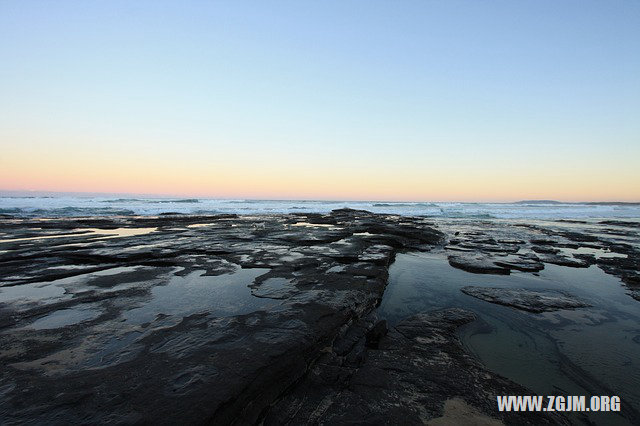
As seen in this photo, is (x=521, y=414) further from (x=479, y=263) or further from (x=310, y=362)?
(x=479, y=263)

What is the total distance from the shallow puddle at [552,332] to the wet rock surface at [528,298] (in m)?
0.19

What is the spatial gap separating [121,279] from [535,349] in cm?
759

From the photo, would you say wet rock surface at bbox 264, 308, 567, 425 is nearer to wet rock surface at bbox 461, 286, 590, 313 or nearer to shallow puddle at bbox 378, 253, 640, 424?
shallow puddle at bbox 378, 253, 640, 424

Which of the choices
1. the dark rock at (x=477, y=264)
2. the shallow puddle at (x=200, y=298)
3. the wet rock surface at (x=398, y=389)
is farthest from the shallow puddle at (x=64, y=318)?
the dark rock at (x=477, y=264)

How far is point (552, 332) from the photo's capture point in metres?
4.16

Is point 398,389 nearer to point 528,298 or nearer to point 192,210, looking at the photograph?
point 528,298

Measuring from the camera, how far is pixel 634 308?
206 inches

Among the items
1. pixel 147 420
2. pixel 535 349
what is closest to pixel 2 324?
pixel 147 420

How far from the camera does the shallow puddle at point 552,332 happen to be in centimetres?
299

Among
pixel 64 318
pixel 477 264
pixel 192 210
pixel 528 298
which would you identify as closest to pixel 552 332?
pixel 528 298

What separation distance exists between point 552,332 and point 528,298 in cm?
149

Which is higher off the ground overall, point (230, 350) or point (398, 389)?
point (230, 350)

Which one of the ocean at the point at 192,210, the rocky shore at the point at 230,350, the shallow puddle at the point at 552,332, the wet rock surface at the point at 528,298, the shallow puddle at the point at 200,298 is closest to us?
the rocky shore at the point at 230,350

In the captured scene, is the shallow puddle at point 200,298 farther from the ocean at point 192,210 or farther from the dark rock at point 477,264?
the ocean at point 192,210
